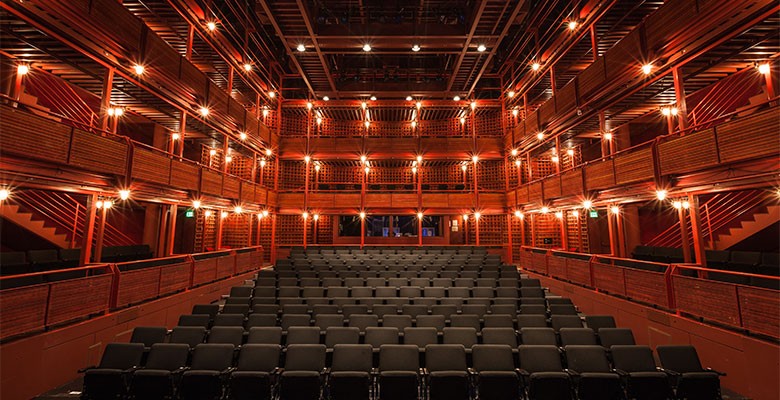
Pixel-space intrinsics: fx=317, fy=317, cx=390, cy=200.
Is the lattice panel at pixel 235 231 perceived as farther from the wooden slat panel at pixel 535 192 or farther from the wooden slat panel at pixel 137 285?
the wooden slat panel at pixel 535 192

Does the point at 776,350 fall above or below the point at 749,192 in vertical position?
below

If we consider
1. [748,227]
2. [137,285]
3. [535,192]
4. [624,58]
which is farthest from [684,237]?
[137,285]

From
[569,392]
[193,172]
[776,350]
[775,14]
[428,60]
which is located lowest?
[569,392]

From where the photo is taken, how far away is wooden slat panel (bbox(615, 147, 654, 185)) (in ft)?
26.4

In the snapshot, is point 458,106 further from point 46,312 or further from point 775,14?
point 46,312

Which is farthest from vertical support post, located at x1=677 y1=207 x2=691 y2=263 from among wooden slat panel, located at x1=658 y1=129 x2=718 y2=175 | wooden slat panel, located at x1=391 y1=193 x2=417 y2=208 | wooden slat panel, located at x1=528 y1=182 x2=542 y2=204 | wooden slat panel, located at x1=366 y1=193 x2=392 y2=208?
wooden slat panel, located at x1=366 y1=193 x2=392 y2=208

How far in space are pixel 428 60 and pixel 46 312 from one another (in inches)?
710

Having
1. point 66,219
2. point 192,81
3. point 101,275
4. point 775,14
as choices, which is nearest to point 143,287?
point 101,275

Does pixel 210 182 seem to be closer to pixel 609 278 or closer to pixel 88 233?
pixel 88 233

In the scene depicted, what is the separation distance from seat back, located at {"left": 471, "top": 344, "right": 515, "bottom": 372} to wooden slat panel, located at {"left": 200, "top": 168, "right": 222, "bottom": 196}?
399 inches

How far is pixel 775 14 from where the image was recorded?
6.03m

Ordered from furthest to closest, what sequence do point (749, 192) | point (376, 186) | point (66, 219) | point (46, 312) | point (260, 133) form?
1. point (376, 186)
2. point (260, 133)
3. point (66, 219)
4. point (749, 192)
5. point (46, 312)

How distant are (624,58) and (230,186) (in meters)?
14.0

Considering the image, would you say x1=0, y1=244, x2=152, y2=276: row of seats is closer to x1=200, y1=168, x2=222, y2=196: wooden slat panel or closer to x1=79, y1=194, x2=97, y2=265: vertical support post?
x1=79, y1=194, x2=97, y2=265: vertical support post
